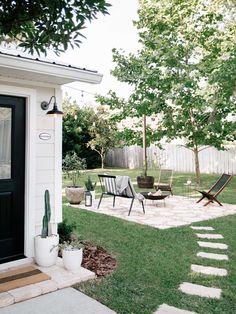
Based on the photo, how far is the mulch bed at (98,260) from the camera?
3.88 meters

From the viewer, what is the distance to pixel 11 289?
3213 millimetres

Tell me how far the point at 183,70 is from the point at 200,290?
9.98 m

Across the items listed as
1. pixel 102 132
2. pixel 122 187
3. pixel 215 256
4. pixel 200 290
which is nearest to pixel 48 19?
pixel 200 290

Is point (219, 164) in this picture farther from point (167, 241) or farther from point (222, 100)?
point (167, 241)

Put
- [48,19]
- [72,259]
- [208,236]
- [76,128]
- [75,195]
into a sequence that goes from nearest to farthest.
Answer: [48,19] < [72,259] < [208,236] < [75,195] < [76,128]

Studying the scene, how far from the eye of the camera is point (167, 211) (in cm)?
793

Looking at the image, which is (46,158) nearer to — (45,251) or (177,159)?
(45,251)

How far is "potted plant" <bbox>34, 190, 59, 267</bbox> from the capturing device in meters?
3.85

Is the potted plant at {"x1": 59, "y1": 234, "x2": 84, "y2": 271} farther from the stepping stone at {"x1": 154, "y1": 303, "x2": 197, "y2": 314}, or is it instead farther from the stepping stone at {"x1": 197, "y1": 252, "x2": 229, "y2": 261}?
the stepping stone at {"x1": 197, "y1": 252, "x2": 229, "y2": 261}

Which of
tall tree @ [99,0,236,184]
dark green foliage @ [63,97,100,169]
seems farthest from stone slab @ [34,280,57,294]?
dark green foliage @ [63,97,100,169]

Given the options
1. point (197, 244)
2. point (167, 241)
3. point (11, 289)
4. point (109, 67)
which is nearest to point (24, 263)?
point (11, 289)

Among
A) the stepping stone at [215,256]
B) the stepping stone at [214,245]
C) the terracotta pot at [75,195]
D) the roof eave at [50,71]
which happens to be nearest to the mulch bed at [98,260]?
the stepping stone at [215,256]

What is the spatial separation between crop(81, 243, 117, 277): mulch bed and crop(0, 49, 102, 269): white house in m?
0.70

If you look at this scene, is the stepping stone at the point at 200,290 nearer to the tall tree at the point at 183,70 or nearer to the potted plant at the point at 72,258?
the potted plant at the point at 72,258
